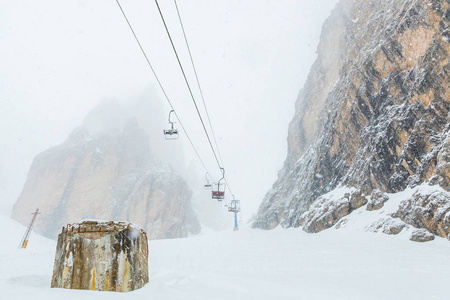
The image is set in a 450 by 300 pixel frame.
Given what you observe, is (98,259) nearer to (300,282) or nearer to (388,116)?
(300,282)

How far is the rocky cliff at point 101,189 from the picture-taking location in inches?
3169

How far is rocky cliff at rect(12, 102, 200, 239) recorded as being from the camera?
3169 inches

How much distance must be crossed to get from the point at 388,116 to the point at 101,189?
89734 mm

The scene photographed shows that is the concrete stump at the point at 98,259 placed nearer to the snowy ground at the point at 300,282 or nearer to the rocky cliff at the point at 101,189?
the snowy ground at the point at 300,282

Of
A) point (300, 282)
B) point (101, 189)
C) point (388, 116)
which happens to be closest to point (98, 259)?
point (300, 282)

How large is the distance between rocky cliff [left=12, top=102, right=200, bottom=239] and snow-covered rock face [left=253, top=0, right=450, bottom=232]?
64959 mm

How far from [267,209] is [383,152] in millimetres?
27697

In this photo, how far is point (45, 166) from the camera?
8862 centimetres

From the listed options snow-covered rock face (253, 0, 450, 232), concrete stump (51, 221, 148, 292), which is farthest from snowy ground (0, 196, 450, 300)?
snow-covered rock face (253, 0, 450, 232)

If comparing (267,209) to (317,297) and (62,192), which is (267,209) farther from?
(62,192)


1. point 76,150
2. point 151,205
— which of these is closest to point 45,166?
point 76,150

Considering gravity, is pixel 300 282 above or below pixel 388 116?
below

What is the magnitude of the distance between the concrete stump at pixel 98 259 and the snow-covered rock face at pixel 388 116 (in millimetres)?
12923

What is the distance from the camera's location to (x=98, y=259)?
10.9ft
